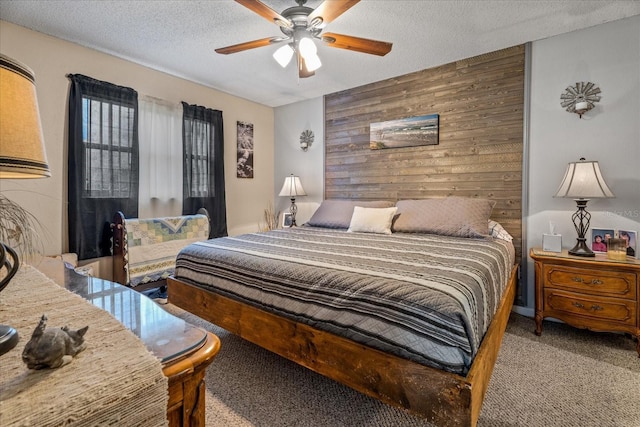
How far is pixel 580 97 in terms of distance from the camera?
2551 mm

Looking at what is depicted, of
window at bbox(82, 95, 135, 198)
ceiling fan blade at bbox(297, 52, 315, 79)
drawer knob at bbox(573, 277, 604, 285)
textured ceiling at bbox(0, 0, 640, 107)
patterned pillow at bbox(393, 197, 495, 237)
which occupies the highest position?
textured ceiling at bbox(0, 0, 640, 107)

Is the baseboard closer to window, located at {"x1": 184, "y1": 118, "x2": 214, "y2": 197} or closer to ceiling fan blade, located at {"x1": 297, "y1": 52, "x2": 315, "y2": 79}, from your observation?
ceiling fan blade, located at {"x1": 297, "y1": 52, "x2": 315, "y2": 79}

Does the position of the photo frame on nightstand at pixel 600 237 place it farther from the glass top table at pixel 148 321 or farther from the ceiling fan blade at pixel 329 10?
the glass top table at pixel 148 321

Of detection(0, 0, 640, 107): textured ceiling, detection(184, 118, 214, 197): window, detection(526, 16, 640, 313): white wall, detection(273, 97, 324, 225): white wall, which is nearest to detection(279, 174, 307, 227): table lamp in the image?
detection(273, 97, 324, 225): white wall

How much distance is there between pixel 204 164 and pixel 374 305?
123 inches

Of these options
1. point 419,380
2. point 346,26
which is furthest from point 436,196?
point 419,380

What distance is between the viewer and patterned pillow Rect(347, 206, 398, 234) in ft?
9.54

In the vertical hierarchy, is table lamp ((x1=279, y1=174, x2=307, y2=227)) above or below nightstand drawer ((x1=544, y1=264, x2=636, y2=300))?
above

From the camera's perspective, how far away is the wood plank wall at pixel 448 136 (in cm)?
289

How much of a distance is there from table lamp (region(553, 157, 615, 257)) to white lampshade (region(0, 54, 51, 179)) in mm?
2992

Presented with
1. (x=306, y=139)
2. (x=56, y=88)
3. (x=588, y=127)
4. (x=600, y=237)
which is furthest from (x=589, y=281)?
(x=56, y=88)

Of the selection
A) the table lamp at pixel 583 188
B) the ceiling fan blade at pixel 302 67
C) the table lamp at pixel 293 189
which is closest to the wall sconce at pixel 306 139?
the table lamp at pixel 293 189

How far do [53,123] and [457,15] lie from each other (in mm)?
3478

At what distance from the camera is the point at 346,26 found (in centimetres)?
249
